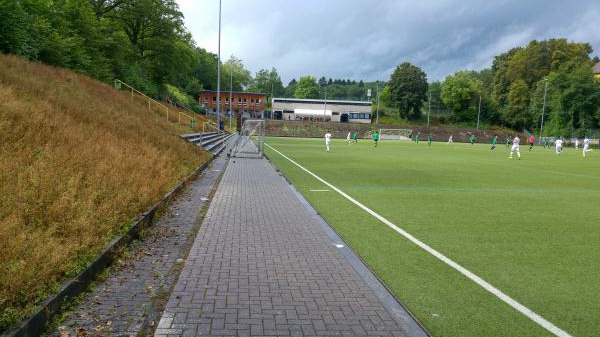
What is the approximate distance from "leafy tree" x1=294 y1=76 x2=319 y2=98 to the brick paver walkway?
471 ft

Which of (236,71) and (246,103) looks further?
(236,71)

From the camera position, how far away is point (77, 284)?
4.25 metres

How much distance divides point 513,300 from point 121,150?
30.3 ft

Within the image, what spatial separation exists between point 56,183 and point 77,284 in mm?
2713

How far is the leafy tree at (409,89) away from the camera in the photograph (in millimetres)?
104312

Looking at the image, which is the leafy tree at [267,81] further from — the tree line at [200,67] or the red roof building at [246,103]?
the red roof building at [246,103]

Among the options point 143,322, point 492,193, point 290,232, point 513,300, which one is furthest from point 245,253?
point 492,193

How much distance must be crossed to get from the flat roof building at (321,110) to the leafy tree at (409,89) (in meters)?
8.39

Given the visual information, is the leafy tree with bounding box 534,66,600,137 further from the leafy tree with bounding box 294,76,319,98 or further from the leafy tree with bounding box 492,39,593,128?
the leafy tree with bounding box 294,76,319,98

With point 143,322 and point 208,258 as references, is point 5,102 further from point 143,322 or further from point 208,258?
point 143,322

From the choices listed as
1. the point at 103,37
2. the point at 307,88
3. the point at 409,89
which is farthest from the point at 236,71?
the point at 103,37

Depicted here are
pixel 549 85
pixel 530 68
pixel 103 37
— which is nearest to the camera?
pixel 103 37

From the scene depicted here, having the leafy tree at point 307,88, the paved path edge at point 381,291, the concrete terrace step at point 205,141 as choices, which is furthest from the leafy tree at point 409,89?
the paved path edge at point 381,291

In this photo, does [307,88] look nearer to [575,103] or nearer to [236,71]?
[236,71]
